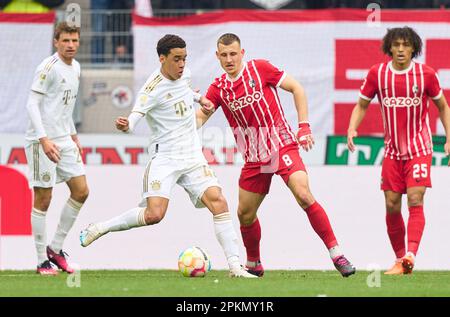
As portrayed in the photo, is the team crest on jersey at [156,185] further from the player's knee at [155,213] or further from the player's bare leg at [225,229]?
the player's bare leg at [225,229]

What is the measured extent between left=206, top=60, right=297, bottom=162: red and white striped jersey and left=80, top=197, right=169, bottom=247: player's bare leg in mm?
930

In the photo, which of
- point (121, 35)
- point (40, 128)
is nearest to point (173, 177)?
point (40, 128)

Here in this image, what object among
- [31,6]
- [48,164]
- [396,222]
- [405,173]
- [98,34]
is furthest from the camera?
[31,6]

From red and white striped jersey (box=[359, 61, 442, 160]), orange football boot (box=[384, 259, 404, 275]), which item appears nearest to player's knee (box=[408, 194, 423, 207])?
red and white striped jersey (box=[359, 61, 442, 160])

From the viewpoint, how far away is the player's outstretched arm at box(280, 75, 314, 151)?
10180 mm

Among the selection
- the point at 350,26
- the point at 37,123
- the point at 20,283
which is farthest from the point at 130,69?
the point at 20,283

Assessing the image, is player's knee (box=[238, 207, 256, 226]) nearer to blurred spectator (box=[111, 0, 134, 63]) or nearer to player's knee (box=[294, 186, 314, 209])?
player's knee (box=[294, 186, 314, 209])

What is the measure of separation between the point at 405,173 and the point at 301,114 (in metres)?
1.33

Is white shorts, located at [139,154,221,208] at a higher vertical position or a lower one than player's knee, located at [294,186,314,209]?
higher

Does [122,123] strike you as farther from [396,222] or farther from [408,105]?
[396,222]

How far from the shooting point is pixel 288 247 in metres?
13.2

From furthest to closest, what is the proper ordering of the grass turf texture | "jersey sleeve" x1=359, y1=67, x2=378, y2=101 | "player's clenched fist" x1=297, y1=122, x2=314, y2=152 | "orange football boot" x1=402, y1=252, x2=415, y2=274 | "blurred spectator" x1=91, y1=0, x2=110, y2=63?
"blurred spectator" x1=91, y1=0, x2=110, y2=63 → "jersey sleeve" x1=359, y1=67, x2=378, y2=101 → "orange football boot" x1=402, y1=252, x2=415, y2=274 → "player's clenched fist" x1=297, y1=122, x2=314, y2=152 → the grass turf texture

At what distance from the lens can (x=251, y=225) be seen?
36.4ft
